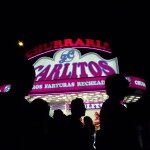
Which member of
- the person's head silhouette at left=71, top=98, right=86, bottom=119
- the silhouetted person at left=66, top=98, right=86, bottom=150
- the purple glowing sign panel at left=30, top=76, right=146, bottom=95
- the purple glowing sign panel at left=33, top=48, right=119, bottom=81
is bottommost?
the silhouetted person at left=66, top=98, right=86, bottom=150

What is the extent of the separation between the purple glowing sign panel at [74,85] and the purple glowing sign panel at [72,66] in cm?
64

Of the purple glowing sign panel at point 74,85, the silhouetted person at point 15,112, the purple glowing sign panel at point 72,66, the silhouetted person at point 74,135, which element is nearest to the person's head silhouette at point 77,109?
the silhouetted person at point 74,135

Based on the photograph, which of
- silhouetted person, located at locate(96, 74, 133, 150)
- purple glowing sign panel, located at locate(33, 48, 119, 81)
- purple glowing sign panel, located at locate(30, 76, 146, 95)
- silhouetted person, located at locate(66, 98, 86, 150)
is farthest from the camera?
purple glowing sign panel, located at locate(33, 48, 119, 81)

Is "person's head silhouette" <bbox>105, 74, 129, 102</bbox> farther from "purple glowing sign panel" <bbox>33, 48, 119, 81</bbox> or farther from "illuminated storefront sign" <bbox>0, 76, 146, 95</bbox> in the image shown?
"purple glowing sign panel" <bbox>33, 48, 119, 81</bbox>

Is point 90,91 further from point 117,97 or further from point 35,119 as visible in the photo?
point 35,119

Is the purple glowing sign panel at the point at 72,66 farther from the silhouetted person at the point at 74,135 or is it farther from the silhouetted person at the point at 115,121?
the silhouetted person at the point at 115,121

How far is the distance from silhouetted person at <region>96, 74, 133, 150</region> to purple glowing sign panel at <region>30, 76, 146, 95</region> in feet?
20.2

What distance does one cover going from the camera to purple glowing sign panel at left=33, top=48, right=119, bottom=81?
921 cm

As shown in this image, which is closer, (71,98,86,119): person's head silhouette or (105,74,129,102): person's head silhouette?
(105,74,129,102): person's head silhouette

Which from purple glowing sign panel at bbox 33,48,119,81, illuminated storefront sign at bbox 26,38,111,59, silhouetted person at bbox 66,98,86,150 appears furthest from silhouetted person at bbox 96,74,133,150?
illuminated storefront sign at bbox 26,38,111,59

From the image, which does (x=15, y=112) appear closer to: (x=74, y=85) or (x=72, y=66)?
(x=74, y=85)

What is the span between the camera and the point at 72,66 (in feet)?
32.0

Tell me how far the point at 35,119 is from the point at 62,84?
737cm

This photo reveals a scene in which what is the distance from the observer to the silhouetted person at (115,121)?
1.54m
